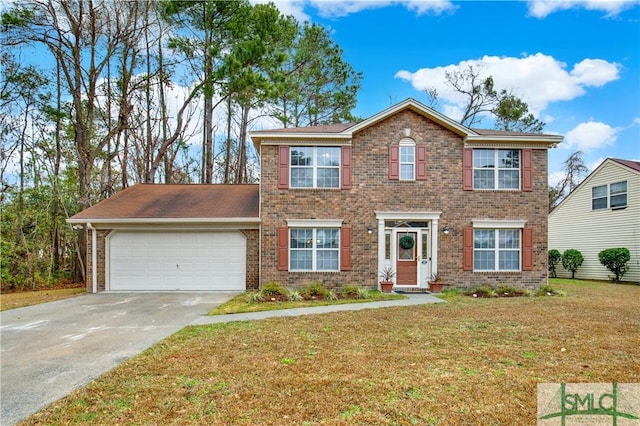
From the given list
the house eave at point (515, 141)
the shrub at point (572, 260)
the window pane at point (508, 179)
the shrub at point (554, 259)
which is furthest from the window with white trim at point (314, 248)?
the shrub at point (554, 259)

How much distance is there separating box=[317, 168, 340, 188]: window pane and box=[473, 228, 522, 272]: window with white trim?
496cm

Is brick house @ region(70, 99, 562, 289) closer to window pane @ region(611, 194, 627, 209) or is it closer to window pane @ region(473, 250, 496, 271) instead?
window pane @ region(473, 250, 496, 271)

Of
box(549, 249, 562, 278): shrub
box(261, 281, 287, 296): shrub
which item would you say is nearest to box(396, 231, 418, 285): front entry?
box(261, 281, 287, 296): shrub

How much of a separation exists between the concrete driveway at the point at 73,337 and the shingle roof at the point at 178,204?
2740 mm

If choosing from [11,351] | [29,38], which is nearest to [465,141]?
[11,351]

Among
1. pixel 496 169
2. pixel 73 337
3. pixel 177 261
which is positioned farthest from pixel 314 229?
pixel 73 337

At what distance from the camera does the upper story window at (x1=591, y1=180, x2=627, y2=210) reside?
1638 cm

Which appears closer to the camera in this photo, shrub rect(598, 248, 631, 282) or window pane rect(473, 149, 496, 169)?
window pane rect(473, 149, 496, 169)

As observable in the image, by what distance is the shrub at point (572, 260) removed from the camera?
1803 centimetres

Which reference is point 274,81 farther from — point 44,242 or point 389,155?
point 44,242

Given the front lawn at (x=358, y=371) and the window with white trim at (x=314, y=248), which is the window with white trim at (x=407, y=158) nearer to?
the window with white trim at (x=314, y=248)

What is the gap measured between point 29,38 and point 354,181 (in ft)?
47.4

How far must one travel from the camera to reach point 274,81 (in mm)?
17375

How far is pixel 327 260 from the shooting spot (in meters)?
12.2
